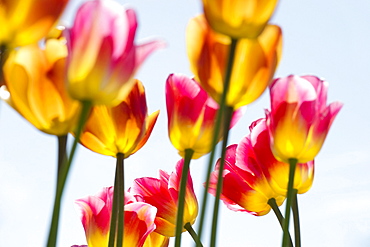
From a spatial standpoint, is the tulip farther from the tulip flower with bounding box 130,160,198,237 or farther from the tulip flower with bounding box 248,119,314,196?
the tulip flower with bounding box 248,119,314,196

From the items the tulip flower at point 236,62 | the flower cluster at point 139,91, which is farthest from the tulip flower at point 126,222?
the tulip flower at point 236,62

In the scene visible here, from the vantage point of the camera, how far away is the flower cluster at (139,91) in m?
0.33

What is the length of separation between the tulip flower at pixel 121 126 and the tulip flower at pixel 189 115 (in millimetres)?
26

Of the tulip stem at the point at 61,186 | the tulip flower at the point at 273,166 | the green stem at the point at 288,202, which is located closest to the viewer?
the tulip stem at the point at 61,186

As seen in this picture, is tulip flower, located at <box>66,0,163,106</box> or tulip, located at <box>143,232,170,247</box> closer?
tulip flower, located at <box>66,0,163,106</box>

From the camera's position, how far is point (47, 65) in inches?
14.4

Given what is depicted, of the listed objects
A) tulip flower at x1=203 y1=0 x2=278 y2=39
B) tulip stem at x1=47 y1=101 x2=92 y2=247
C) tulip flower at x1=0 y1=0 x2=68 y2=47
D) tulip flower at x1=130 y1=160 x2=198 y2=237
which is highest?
tulip flower at x1=203 y1=0 x2=278 y2=39

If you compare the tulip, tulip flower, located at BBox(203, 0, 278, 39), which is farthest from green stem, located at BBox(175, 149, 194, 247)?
the tulip

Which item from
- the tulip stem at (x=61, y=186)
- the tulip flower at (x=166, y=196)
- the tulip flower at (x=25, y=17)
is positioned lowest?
the tulip stem at (x=61, y=186)

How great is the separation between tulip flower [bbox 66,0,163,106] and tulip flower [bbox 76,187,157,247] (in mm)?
226

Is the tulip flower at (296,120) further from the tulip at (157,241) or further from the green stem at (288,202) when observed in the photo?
the tulip at (157,241)

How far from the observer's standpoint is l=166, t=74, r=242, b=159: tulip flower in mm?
457

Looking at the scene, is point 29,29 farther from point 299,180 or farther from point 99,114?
point 299,180

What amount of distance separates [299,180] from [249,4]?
9.7 inches
